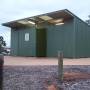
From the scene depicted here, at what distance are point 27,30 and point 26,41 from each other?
2.66 ft

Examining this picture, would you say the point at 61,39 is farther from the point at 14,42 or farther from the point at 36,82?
the point at 36,82

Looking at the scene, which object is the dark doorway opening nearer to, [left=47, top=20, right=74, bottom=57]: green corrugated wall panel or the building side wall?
the building side wall

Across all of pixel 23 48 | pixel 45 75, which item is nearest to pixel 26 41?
pixel 23 48

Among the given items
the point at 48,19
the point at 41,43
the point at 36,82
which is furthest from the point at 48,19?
the point at 36,82

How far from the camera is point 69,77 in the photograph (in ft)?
19.7

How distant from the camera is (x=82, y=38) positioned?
1537 cm

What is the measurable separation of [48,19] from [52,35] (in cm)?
109

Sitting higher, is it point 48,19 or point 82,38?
point 48,19

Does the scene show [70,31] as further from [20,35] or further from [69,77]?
[69,77]

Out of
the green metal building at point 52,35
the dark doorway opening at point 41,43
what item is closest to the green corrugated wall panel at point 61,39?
the green metal building at point 52,35

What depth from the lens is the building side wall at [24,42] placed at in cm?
1725

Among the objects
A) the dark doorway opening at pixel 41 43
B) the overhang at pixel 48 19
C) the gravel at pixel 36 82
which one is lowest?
the gravel at pixel 36 82

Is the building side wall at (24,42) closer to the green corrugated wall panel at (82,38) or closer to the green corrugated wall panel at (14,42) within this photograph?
the green corrugated wall panel at (14,42)

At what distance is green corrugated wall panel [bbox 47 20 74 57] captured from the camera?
14.9 metres
